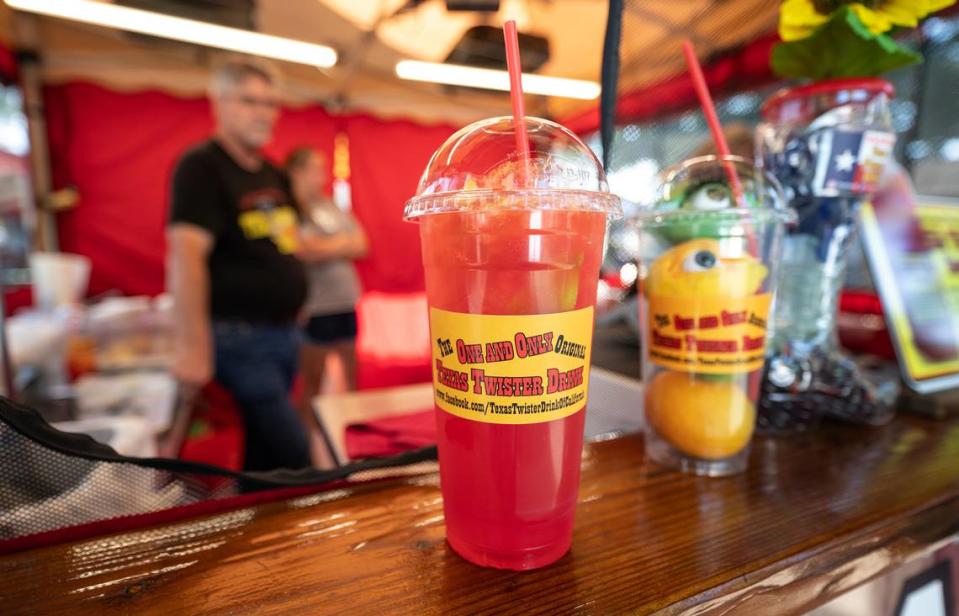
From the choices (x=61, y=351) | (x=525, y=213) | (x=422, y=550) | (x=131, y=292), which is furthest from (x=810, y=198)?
(x=131, y=292)

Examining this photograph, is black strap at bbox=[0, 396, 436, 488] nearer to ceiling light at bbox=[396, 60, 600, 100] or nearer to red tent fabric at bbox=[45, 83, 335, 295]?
ceiling light at bbox=[396, 60, 600, 100]

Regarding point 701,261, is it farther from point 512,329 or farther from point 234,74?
point 234,74

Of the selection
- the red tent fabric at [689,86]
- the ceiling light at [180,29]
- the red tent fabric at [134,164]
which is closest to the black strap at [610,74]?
the red tent fabric at [689,86]

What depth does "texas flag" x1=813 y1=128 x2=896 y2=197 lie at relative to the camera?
67cm

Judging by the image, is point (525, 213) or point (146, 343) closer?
point (525, 213)

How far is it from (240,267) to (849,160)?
1.67 metres

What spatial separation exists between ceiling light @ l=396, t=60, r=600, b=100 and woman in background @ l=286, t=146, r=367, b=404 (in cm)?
87

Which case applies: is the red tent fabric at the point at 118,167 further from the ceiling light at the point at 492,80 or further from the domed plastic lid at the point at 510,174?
the domed plastic lid at the point at 510,174

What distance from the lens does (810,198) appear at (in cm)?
71

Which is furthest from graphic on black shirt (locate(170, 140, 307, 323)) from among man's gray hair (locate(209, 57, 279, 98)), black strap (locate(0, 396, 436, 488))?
black strap (locate(0, 396, 436, 488))

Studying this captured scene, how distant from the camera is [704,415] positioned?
1.86ft

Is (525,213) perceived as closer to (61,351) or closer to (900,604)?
(900,604)

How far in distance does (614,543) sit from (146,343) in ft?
9.51

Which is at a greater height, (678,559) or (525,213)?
(525,213)
